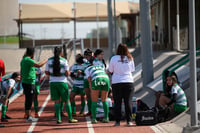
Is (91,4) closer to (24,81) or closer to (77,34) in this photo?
(77,34)

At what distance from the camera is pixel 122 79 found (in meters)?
11.2

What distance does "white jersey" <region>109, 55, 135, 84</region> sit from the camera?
11.2m

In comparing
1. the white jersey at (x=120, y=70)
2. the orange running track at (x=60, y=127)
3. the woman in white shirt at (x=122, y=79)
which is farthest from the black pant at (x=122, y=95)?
the orange running track at (x=60, y=127)

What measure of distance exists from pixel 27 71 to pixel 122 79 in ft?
8.71

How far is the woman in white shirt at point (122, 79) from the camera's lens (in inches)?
442

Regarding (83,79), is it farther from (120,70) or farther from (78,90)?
(120,70)

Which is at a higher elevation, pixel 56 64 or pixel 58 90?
pixel 56 64

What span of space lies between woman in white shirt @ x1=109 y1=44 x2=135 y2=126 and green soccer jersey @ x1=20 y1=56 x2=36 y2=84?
231 cm

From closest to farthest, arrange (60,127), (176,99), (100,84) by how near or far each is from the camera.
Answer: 1. (60,127)
2. (100,84)
3. (176,99)

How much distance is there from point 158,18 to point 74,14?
12.5m

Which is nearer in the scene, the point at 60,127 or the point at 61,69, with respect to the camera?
the point at 60,127

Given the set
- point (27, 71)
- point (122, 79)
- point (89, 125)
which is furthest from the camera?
point (27, 71)

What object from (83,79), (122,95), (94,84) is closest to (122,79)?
(122,95)

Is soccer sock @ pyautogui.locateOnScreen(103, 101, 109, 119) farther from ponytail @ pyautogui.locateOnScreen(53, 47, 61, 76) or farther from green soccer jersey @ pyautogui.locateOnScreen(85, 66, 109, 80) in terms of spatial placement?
ponytail @ pyautogui.locateOnScreen(53, 47, 61, 76)
